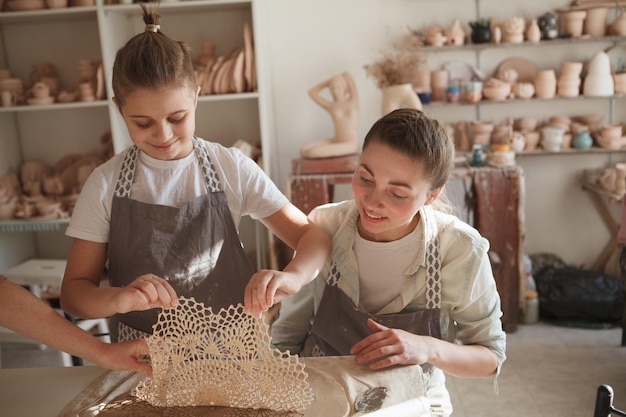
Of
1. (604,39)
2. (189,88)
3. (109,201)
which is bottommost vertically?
(109,201)

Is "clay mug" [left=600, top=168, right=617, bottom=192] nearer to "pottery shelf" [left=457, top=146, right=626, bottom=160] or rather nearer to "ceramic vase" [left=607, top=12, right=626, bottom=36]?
"pottery shelf" [left=457, top=146, right=626, bottom=160]

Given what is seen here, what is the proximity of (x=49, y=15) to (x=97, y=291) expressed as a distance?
2.86 meters

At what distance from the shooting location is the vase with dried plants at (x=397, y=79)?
326cm

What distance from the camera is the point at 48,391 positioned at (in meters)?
1.19

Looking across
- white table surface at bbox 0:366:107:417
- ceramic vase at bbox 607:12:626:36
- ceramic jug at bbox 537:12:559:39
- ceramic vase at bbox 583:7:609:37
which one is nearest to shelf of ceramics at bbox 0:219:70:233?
white table surface at bbox 0:366:107:417

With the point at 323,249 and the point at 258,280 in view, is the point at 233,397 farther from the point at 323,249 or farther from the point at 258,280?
the point at 323,249

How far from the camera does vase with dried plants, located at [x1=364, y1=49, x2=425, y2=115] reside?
3260 millimetres

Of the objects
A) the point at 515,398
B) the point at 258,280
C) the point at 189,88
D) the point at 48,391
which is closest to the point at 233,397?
the point at 258,280

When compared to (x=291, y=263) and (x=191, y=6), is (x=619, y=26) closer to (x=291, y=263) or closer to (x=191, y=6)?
(x=191, y=6)

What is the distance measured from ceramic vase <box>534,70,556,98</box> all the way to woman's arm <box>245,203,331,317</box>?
8.62 feet

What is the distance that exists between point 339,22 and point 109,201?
2.69 meters

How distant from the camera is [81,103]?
11.1 ft

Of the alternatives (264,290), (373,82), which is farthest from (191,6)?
(264,290)

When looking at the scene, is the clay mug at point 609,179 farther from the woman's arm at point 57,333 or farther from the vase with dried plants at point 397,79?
the woman's arm at point 57,333
